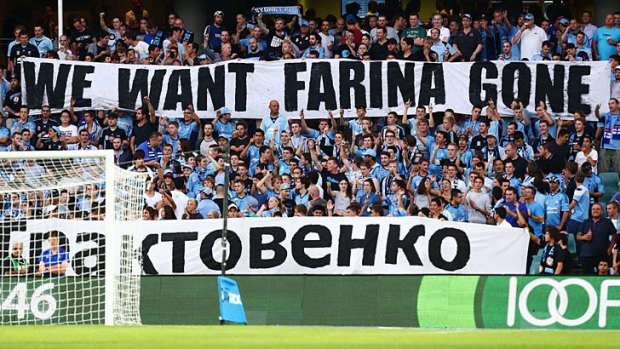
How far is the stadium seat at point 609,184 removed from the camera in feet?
81.5

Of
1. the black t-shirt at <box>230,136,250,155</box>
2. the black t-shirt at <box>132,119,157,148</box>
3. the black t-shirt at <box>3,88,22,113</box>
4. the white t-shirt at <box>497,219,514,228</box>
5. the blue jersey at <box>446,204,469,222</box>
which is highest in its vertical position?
the black t-shirt at <box>3,88,22,113</box>

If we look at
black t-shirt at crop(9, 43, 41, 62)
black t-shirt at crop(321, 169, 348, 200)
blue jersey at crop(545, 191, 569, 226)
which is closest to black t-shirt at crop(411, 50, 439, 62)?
black t-shirt at crop(321, 169, 348, 200)

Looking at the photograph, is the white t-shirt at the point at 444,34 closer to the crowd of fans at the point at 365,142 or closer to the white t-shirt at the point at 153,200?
the crowd of fans at the point at 365,142

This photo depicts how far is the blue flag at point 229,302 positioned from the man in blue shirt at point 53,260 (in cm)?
309

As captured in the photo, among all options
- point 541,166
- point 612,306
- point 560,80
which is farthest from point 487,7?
point 612,306

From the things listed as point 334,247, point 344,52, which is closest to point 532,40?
point 344,52

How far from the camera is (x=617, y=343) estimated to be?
14672 millimetres

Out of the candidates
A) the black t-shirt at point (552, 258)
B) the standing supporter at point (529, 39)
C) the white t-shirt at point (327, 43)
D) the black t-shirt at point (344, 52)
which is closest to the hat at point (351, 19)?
the white t-shirt at point (327, 43)

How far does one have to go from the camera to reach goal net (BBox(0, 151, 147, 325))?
2067 cm

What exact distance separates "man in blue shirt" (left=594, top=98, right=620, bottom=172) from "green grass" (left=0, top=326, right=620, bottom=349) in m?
8.58

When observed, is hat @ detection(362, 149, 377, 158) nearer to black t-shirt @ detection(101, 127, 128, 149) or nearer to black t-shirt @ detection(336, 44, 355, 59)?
black t-shirt @ detection(336, 44, 355, 59)

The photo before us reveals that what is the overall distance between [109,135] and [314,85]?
3731mm

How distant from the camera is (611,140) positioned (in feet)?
81.8

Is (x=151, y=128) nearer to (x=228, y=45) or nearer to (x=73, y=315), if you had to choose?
(x=228, y=45)
